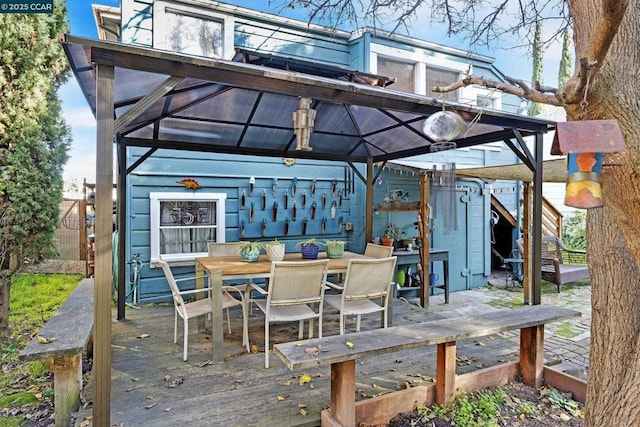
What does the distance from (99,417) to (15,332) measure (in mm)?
3301

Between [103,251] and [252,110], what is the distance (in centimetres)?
A: 249

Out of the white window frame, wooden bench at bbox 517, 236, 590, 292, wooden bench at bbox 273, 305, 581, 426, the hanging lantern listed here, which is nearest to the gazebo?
the hanging lantern

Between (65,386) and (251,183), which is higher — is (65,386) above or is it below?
below

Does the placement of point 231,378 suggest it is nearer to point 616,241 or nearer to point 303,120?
point 303,120

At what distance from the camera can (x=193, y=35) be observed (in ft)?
17.7

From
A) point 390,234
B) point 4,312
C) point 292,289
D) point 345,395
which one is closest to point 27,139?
point 4,312

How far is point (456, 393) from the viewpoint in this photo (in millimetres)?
2758

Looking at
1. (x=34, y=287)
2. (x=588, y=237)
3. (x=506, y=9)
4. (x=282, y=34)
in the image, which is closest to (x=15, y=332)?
(x=34, y=287)

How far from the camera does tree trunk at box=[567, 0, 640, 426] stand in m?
1.61

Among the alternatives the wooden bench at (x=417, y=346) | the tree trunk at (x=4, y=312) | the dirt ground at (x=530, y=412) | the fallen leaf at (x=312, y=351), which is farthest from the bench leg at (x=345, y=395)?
the tree trunk at (x=4, y=312)

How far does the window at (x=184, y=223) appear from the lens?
523cm

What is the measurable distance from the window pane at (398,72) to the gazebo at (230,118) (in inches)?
70.8

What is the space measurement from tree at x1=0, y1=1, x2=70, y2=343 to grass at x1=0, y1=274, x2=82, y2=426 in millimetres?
484

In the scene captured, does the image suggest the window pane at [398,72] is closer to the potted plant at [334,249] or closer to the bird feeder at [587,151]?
the potted plant at [334,249]
